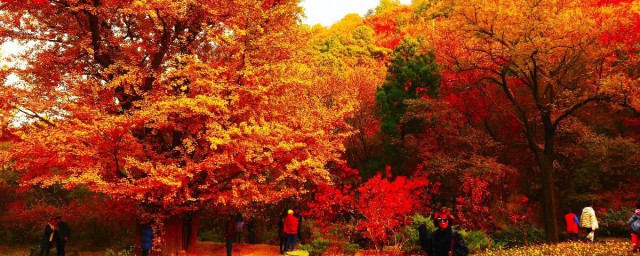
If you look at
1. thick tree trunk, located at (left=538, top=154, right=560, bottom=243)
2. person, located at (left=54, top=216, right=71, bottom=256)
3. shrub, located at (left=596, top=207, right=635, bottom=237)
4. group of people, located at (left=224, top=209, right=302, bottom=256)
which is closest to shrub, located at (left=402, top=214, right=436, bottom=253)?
group of people, located at (left=224, top=209, right=302, bottom=256)

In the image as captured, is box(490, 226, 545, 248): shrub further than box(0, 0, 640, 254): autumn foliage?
Yes

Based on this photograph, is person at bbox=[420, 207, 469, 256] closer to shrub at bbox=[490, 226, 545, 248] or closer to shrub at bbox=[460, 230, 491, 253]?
shrub at bbox=[460, 230, 491, 253]

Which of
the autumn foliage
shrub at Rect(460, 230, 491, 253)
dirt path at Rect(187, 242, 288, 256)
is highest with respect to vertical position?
the autumn foliage

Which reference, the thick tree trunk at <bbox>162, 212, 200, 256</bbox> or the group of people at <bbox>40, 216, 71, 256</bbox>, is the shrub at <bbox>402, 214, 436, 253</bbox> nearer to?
the thick tree trunk at <bbox>162, 212, 200, 256</bbox>

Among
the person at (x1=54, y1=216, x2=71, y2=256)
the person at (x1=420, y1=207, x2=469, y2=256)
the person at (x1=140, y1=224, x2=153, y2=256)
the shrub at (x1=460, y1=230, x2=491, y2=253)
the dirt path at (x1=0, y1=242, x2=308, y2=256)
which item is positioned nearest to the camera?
the person at (x1=420, y1=207, x2=469, y2=256)

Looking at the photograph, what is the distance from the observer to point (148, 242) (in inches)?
518

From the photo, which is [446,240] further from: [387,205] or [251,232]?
[251,232]

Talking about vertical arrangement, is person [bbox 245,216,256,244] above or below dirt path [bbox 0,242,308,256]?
above

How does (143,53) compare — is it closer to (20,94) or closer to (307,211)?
(20,94)

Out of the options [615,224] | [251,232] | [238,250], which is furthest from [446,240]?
[615,224]

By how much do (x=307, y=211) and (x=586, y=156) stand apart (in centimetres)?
1272

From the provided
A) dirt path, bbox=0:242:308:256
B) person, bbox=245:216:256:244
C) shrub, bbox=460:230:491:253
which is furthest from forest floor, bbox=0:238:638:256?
person, bbox=245:216:256:244

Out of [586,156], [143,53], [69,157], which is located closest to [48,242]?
[69,157]

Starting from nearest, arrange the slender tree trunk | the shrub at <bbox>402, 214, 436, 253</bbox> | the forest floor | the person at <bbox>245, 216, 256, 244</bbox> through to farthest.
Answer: the forest floor, the slender tree trunk, the shrub at <bbox>402, 214, 436, 253</bbox>, the person at <bbox>245, 216, 256, 244</bbox>
